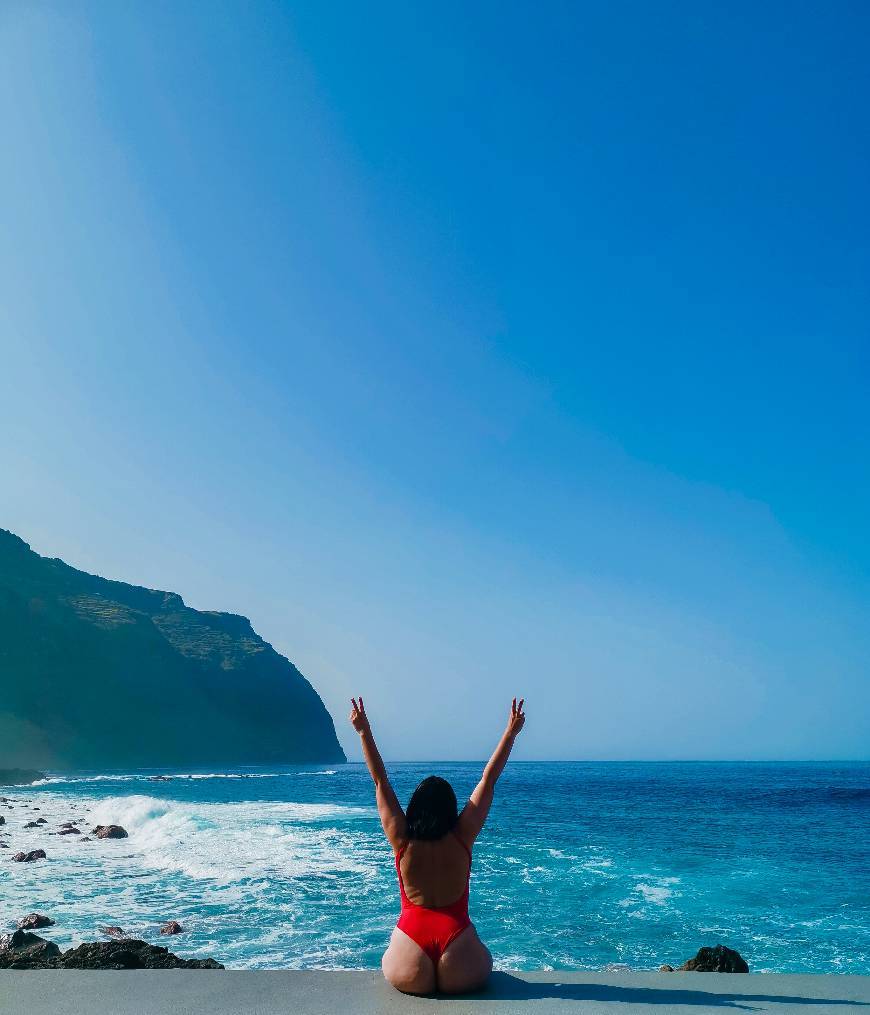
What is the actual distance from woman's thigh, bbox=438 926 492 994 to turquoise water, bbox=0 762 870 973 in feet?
19.6

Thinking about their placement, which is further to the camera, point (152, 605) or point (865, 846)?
point (152, 605)

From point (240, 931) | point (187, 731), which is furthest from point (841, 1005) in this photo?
point (187, 731)

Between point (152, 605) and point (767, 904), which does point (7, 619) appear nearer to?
point (152, 605)

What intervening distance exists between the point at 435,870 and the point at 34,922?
A: 9507 mm

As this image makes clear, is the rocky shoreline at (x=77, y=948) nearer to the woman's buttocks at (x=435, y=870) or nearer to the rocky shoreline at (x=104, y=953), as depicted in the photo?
the rocky shoreline at (x=104, y=953)

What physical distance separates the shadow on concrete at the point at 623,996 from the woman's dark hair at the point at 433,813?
2.70 ft

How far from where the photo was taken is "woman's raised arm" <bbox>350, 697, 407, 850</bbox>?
4.16 m

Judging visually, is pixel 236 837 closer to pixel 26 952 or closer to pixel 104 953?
pixel 26 952

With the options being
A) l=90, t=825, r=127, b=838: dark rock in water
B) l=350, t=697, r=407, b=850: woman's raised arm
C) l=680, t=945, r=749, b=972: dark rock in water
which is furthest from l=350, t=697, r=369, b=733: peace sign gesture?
l=90, t=825, r=127, b=838: dark rock in water

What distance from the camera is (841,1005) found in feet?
12.8

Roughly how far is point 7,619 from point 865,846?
86114 millimetres

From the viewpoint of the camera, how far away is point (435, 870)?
4.11m

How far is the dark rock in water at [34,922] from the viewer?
10547 millimetres

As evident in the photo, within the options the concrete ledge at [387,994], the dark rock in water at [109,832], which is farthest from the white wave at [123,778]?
the concrete ledge at [387,994]
